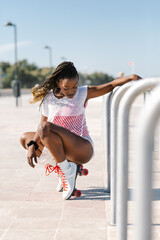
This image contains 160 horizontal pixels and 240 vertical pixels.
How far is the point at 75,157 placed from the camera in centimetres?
340

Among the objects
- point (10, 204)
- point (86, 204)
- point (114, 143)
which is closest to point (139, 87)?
point (114, 143)

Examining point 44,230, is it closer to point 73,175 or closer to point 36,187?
point 73,175

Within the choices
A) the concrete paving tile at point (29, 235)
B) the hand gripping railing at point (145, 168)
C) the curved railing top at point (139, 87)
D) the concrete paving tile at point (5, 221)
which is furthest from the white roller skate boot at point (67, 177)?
the hand gripping railing at point (145, 168)

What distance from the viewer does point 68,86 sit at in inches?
130

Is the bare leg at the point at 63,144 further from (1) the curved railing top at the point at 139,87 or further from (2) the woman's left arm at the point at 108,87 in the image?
(1) the curved railing top at the point at 139,87

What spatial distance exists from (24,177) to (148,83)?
299 cm

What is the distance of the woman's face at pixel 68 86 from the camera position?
327 centimetres

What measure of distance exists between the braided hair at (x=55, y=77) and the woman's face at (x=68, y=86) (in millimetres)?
31

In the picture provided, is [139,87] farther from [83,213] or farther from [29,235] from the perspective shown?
[83,213]

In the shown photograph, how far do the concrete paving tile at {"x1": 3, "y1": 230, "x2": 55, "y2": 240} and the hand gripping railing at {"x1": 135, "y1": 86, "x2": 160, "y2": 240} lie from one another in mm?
1440

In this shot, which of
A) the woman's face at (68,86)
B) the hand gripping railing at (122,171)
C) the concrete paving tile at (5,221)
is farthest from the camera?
the woman's face at (68,86)

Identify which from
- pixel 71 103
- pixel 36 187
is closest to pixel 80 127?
pixel 71 103

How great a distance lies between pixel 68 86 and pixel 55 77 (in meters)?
0.17

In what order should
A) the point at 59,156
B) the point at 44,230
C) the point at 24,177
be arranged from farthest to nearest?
the point at 24,177, the point at 59,156, the point at 44,230
